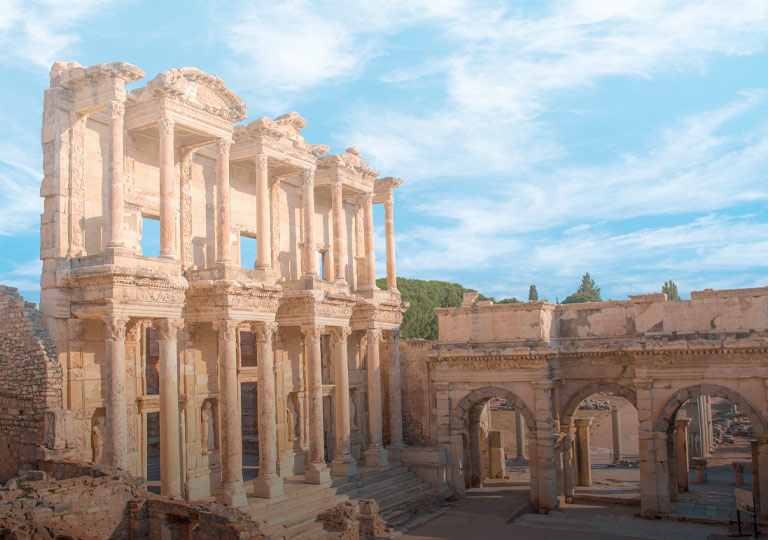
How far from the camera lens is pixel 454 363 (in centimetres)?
2423

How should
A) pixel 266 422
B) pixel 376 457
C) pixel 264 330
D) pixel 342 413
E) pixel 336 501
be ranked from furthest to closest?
pixel 376 457 → pixel 342 413 → pixel 336 501 → pixel 264 330 → pixel 266 422

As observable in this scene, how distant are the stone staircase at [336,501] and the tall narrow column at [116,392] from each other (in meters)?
3.68

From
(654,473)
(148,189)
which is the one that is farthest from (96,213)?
(654,473)

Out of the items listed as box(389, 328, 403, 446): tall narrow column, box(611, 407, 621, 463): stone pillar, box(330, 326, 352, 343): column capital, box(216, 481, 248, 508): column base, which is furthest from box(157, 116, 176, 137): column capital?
box(611, 407, 621, 463): stone pillar

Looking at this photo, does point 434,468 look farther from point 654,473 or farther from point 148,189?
point 148,189

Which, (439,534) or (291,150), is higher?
(291,150)

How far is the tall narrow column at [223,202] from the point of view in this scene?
1920 cm

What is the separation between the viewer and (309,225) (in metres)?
22.6

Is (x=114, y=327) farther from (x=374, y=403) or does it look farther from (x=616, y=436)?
(x=616, y=436)

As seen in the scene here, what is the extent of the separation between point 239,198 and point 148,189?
3788 millimetres

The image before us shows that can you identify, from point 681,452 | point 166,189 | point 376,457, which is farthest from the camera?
point 681,452

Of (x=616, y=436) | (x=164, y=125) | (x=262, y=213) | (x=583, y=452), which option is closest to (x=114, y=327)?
(x=164, y=125)

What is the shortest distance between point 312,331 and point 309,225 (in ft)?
11.2

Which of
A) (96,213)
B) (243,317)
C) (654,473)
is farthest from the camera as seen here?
(654,473)
